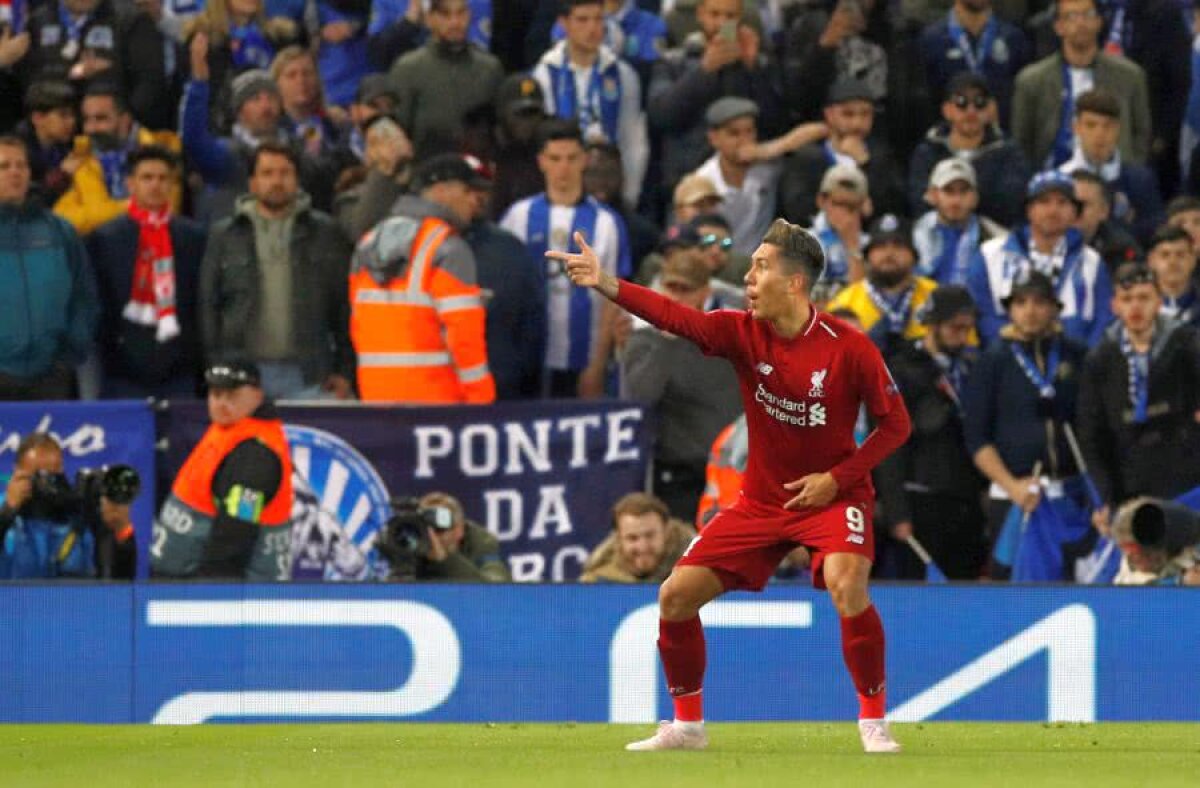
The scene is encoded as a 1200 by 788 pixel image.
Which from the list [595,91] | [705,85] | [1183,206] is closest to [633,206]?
[595,91]

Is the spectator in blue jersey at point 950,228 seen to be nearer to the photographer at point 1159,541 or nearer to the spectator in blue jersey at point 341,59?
the photographer at point 1159,541

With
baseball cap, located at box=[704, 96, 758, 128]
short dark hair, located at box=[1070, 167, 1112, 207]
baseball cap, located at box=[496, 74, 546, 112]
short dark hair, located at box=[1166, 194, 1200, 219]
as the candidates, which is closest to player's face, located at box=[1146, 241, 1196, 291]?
short dark hair, located at box=[1166, 194, 1200, 219]

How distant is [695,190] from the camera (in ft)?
51.4

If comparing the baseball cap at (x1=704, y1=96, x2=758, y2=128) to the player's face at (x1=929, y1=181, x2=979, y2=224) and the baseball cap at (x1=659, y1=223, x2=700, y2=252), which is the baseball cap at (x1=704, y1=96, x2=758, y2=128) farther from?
the baseball cap at (x1=659, y1=223, x2=700, y2=252)

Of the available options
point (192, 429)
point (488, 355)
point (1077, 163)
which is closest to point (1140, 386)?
point (1077, 163)

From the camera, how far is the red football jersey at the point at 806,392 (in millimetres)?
9531

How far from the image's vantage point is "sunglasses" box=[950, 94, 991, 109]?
1630 centimetres

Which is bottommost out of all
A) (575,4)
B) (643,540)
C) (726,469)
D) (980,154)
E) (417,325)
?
(643,540)

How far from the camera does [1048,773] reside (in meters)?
8.84

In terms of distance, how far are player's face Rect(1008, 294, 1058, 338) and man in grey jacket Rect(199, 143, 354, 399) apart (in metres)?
3.81

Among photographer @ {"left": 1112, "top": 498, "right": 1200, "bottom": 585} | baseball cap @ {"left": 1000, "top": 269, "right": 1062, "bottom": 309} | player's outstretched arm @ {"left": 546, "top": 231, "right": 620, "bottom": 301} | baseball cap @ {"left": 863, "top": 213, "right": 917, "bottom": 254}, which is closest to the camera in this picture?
player's outstretched arm @ {"left": 546, "top": 231, "right": 620, "bottom": 301}

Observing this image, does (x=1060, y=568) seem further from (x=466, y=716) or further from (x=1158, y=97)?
(x=1158, y=97)

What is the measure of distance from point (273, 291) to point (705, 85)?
338 cm

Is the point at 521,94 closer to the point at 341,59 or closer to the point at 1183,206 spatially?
the point at 341,59
